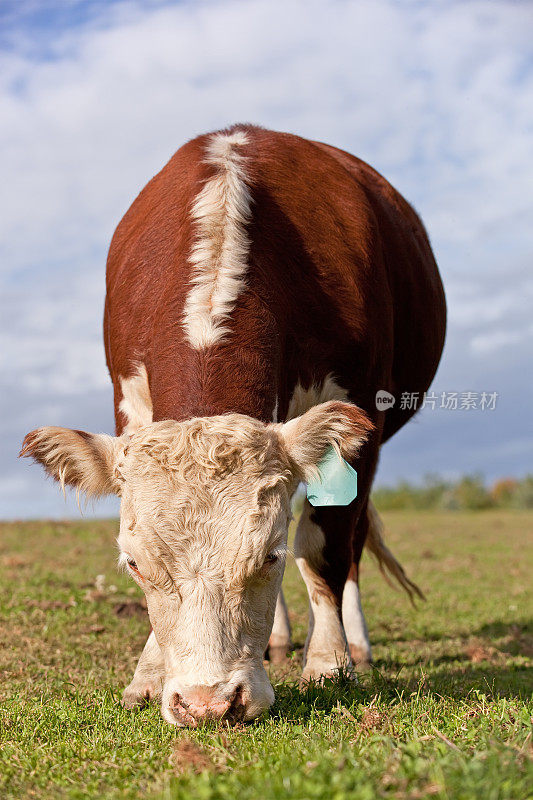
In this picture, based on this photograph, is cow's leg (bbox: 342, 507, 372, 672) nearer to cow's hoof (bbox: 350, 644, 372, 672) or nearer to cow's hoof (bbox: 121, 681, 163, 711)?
cow's hoof (bbox: 350, 644, 372, 672)

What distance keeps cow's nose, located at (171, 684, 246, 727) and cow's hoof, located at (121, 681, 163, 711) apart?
0.95 m

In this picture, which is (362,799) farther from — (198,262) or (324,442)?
(198,262)

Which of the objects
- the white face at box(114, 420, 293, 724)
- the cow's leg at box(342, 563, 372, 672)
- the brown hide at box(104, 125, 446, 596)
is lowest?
the cow's leg at box(342, 563, 372, 672)

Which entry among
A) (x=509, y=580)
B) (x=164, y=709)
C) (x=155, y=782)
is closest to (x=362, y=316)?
(x=164, y=709)

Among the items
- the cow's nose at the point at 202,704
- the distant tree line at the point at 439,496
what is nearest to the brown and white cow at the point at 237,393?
the cow's nose at the point at 202,704

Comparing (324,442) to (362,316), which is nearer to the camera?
(324,442)

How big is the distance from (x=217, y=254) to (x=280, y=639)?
3.16 m

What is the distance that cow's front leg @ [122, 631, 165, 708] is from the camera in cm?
429

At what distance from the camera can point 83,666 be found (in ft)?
17.7

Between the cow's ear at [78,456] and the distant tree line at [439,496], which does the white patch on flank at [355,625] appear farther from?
the distant tree line at [439,496]

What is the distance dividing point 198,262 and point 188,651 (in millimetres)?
1886

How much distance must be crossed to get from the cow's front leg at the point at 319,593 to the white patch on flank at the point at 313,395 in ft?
2.10
